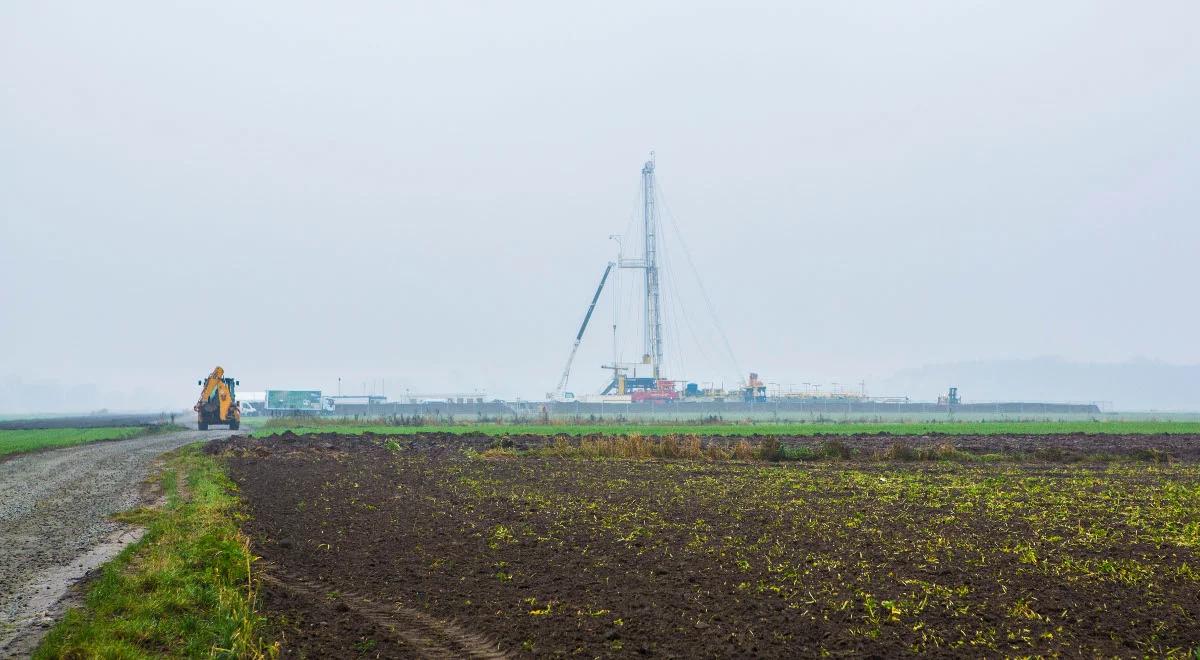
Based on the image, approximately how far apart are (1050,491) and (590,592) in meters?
13.7

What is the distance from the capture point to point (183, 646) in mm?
9344

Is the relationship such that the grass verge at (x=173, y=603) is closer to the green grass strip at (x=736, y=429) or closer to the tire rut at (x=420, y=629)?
the tire rut at (x=420, y=629)

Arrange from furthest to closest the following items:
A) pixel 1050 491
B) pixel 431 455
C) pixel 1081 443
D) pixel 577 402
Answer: pixel 577 402 → pixel 1081 443 → pixel 431 455 → pixel 1050 491

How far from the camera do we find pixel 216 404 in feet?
232

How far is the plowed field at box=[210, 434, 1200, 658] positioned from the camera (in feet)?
31.0

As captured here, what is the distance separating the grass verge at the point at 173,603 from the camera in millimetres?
9023

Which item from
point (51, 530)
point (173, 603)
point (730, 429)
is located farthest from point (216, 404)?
point (173, 603)

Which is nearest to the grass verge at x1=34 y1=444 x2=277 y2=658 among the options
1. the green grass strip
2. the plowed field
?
the plowed field

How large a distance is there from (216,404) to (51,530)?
57.4m

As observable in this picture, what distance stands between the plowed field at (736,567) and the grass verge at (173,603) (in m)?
0.52

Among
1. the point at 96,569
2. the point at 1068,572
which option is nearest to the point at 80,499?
the point at 96,569

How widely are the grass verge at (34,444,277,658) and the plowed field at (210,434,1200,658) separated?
516 millimetres

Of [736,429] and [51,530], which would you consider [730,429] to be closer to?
[736,429]

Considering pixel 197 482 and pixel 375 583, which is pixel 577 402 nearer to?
pixel 197 482
